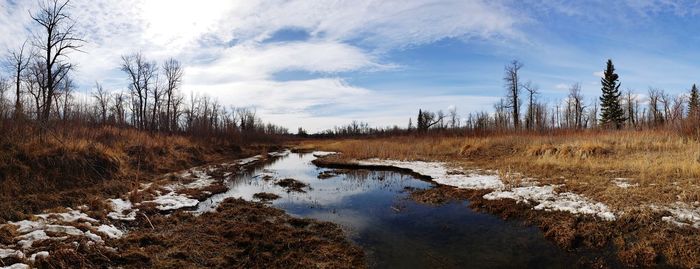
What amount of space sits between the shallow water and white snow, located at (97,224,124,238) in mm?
2949

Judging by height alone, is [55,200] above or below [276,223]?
above

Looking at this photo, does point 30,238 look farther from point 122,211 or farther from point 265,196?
point 265,196

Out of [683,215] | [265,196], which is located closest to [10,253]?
[265,196]

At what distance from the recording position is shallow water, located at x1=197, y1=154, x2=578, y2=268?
6.43 meters

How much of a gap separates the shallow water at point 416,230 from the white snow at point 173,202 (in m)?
0.41

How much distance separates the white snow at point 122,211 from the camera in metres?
8.43

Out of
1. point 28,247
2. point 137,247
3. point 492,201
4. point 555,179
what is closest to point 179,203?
point 137,247

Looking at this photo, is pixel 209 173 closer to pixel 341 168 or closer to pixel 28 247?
pixel 341 168

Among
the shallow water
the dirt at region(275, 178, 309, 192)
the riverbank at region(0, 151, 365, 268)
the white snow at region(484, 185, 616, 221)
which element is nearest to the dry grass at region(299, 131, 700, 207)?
the white snow at region(484, 185, 616, 221)

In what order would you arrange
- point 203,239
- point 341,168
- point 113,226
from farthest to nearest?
point 341,168 < point 113,226 < point 203,239

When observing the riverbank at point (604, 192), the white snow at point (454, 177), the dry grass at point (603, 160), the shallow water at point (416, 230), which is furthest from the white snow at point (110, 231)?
the dry grass at point (603, 160)

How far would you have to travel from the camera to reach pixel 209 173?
18.0 meters

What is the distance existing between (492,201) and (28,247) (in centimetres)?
997

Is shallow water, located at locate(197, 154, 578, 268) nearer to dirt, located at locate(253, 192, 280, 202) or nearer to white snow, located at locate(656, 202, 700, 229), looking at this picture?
dirt, located at locate(253, 192, 280, 202)
